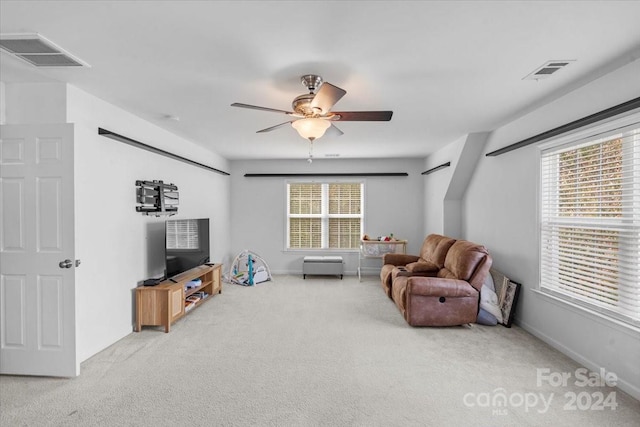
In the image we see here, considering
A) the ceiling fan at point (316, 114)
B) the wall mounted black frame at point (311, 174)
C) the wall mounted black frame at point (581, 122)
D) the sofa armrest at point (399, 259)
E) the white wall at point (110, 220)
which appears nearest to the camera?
the wall mounted black frame at point (581, 122)

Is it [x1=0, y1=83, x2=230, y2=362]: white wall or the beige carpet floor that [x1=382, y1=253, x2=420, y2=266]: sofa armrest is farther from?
[x1=0, y1=83, x2=230, y2=362]: white wall

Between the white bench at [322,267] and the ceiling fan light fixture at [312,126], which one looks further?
the white bench at [322,267]

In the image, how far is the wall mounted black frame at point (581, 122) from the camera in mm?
2285

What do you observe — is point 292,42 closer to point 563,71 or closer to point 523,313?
point 563,71

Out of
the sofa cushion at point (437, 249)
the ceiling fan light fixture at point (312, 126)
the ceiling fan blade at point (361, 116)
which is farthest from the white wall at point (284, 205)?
the ceiling fan blade at point (361, 116)

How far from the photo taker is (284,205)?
6996mm

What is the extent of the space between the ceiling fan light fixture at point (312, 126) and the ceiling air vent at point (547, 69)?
1.70m

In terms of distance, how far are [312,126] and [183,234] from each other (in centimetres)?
268

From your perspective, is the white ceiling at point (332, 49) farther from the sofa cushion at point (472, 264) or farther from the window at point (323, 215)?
the window at point (323, 215)

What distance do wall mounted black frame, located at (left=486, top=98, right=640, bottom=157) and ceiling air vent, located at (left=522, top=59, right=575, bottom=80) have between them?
49cm

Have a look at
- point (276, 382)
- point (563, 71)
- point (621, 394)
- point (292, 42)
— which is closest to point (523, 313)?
point (621, 394)

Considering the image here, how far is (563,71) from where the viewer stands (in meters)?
2.51

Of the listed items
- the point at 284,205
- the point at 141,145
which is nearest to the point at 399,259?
the point at 284,205

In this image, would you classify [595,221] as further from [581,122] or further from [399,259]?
[399,259]
